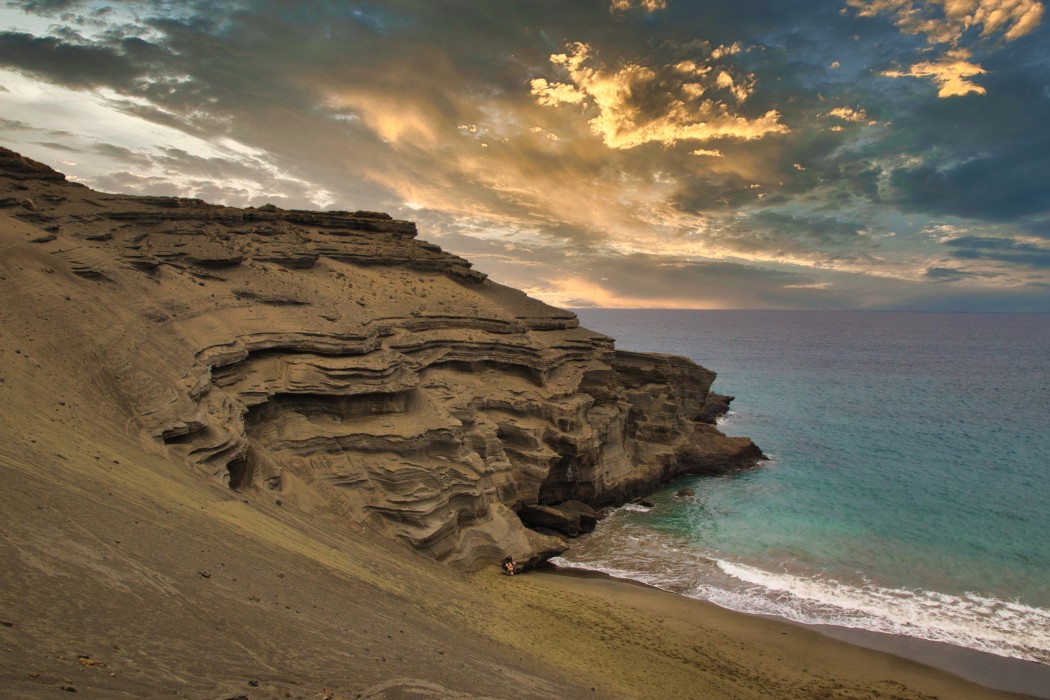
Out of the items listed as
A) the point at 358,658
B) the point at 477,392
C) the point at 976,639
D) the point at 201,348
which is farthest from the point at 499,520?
the point at 976,639

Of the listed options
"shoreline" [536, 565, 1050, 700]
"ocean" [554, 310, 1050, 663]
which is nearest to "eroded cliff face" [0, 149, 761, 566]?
"ocean" [554, 310, 1050, 663]

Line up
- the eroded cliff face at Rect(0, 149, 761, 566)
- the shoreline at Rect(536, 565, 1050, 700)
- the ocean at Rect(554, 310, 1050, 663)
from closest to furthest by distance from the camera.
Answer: the shoreline at Rect(536, 565, 1050, 700) < the eroded cliff face at Rect(0, 149, 761, 566) < the ocean at Rect(554, 310, 1050, 663)

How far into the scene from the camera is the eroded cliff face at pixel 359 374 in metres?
20.7

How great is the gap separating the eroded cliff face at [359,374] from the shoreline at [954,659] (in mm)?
11383

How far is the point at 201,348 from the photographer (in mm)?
22156

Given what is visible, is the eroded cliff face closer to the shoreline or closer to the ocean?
the ocean

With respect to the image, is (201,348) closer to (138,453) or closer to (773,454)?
(138,453)

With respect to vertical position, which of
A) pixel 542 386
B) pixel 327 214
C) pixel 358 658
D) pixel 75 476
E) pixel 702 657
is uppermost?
pixel 327 214

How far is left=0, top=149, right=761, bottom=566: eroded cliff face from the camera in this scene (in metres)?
20.7

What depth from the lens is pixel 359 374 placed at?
24.0 m

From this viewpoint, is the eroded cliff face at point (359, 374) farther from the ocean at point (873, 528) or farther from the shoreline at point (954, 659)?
the shoreline at point (954, 659)

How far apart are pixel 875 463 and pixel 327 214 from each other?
142 feet

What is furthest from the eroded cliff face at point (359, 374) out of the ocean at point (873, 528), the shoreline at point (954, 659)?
the shoreline at point (954, 659)

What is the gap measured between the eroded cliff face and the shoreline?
11.4 m
